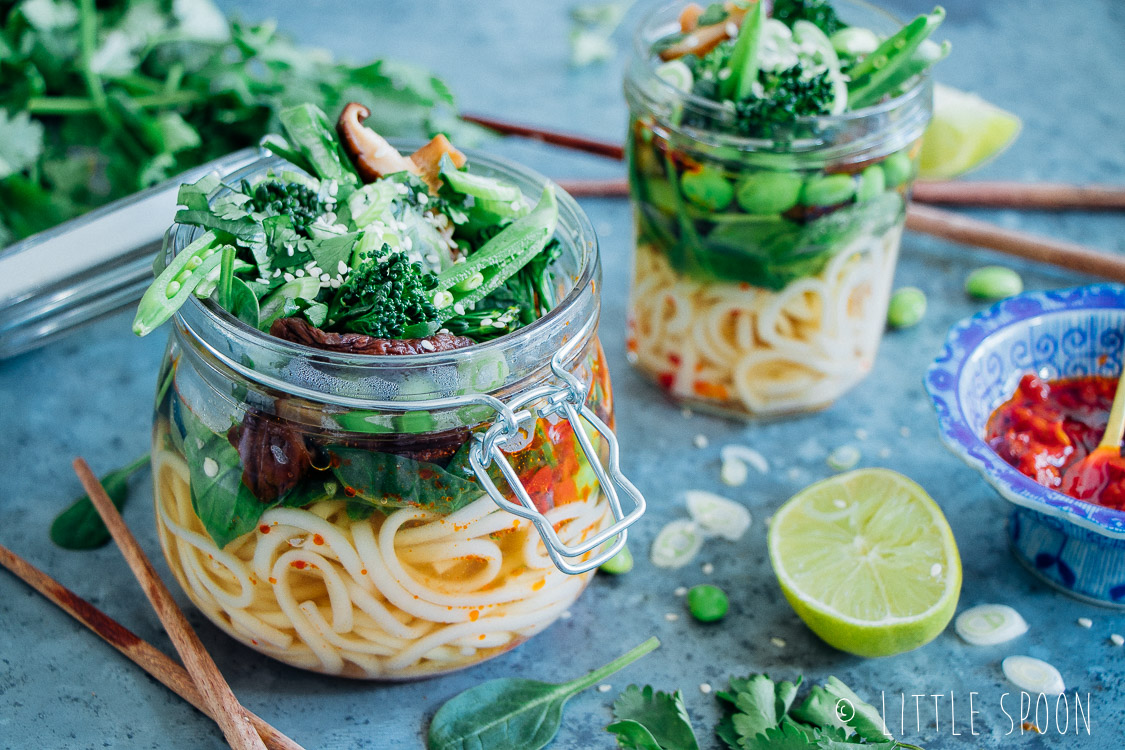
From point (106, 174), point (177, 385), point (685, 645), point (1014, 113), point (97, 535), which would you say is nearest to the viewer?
point (177, 385)

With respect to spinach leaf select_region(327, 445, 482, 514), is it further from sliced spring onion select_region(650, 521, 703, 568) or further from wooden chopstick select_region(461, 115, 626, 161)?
wooden chopstick select_region(461, 115, 626, 161)

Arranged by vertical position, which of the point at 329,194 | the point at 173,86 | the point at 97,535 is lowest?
the point at 97,535

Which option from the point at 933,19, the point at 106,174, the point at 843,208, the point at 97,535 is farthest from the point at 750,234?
the point at 106,174

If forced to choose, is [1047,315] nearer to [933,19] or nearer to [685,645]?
[933,19]

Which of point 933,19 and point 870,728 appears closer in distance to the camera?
point 870,728

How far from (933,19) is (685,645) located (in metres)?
1.27

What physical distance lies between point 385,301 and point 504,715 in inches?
27.9

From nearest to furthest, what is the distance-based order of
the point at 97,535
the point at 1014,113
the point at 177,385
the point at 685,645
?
the point at 177,385 → the point at 685,645 → the point at 97,535 → the point at 1014,113

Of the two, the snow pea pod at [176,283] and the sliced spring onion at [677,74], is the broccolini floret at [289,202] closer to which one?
the snow pea pod at [176,283]

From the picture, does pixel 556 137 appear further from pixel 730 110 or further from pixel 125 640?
pixel 125 640

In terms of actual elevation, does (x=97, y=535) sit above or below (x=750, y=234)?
below

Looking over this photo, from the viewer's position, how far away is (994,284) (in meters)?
2.60

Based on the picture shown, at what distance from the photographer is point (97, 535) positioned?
1938mm

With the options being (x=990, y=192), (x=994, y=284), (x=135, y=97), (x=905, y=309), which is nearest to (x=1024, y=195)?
(x=990, y=192)
